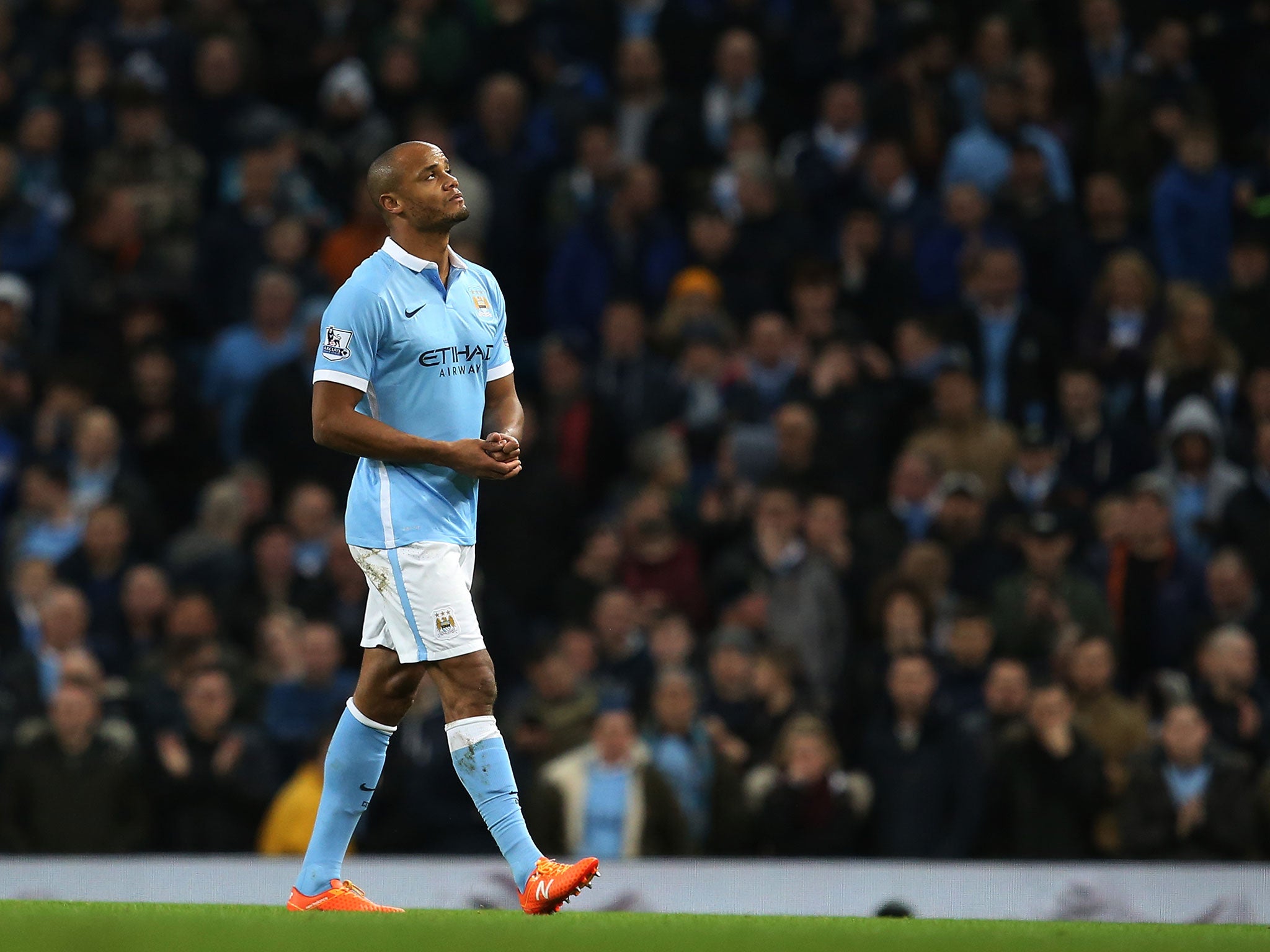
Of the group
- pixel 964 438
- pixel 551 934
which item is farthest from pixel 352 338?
pixel 964 438

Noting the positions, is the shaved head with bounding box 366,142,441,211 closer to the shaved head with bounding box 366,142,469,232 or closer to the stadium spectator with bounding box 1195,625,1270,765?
the shaved head with bounding box 366,142,469,232

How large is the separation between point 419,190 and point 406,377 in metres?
0.58

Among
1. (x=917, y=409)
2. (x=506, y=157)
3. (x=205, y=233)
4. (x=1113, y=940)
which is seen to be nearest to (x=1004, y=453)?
(x=917, y=409)

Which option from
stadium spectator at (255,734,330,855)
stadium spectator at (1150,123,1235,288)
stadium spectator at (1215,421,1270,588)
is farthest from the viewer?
stadium spectator at (1150,123,1235,288)

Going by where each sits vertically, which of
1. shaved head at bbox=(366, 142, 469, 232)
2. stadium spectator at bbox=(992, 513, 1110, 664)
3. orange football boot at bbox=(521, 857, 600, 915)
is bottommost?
stadium spectator at bbox=(992, 513, 1110, 664)

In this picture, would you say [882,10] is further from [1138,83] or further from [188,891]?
[188,891]

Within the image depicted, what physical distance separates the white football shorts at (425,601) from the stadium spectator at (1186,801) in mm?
4762

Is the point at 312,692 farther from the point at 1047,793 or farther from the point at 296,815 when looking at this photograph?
the point at 1047,793

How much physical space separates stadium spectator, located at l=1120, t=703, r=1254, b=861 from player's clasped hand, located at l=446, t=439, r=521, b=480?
491cm

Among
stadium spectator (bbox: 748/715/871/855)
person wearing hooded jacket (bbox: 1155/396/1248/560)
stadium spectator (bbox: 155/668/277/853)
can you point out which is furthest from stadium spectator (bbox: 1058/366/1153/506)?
stadium spectator (bbox: 155/668/277/853)

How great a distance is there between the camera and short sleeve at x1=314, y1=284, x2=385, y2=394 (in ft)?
20.3

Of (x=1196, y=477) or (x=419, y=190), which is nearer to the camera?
(x=419, y=190)

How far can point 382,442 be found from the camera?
20.2 ft

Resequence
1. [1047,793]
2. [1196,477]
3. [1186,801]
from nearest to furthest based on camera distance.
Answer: [1186,801]
[1047,793]
[1196,477]
